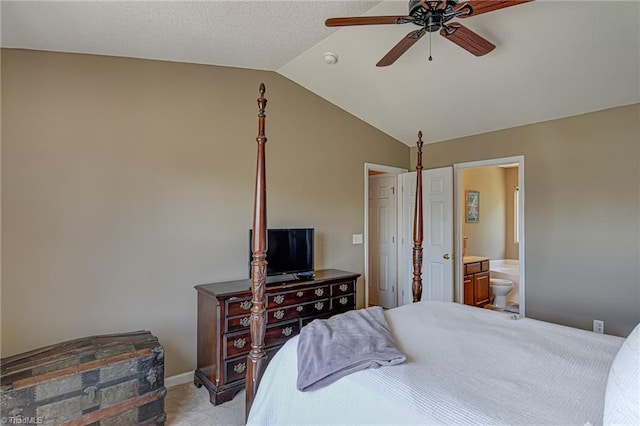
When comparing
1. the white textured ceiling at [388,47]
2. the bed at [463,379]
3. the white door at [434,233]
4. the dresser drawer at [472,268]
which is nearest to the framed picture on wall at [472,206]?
the dresser drawer at [472,268]

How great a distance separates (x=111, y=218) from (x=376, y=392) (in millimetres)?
2336

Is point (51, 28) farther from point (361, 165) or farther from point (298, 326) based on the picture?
point (361, 165)

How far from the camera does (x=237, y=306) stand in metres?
2.71

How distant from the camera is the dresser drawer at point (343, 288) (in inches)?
132

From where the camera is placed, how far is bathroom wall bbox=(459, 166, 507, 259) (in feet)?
18.9

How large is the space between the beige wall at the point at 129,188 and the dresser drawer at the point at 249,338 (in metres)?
0.53

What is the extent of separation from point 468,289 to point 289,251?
9.26 ft

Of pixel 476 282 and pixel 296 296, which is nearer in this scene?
pixel 296 296

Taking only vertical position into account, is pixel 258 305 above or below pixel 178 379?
above

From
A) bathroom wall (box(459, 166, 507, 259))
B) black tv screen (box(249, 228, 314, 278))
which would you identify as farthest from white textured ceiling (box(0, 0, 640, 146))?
bathroom wall (box(459, 166, 507, 259))

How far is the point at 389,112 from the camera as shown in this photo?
4.13 m

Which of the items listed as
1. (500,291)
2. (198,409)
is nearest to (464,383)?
(198,409)

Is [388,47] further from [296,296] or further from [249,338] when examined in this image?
[249,338]

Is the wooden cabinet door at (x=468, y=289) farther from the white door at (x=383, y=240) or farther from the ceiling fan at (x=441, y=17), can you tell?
the ceiling fan at (x=441, y=17)
